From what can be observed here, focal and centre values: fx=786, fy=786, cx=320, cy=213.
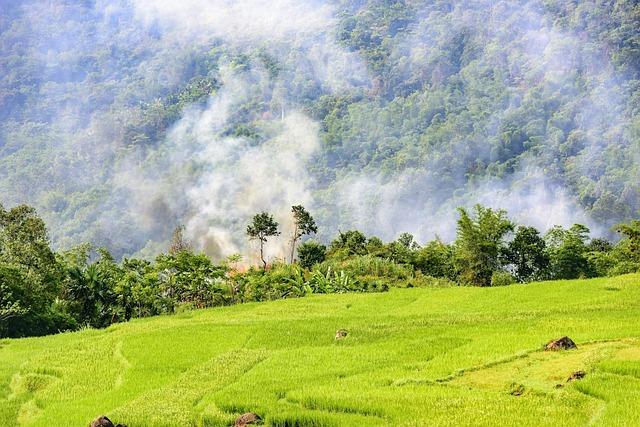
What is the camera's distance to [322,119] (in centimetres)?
14612

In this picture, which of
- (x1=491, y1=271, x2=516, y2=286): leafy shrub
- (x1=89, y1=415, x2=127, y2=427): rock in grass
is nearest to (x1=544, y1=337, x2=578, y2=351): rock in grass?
(x1=89, y1=415, x2=127, y2=427): rock in grass

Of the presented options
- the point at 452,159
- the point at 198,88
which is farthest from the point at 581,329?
the point at 198,88

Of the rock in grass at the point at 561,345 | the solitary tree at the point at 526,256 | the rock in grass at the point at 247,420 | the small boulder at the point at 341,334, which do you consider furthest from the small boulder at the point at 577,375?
the solitary tree at the point at 526,256

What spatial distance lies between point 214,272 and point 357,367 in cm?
2410

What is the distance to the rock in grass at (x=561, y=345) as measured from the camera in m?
17.1

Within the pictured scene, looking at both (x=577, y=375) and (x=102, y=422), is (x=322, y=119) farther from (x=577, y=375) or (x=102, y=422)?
(x=102, y=422)

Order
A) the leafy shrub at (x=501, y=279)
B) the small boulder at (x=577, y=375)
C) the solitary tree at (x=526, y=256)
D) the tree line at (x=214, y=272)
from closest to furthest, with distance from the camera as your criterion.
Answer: the small boulder at (x=577, y=375) → the tree line at (x=214, y=272) → the leafy shrub at (x=501, y=279) → the solitary tree at (x=526, y=256)

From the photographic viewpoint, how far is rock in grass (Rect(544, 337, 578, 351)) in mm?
17062

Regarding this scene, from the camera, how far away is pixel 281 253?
114625 mm

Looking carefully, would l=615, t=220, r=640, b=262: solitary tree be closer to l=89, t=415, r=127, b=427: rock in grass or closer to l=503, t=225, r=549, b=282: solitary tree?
l=503, t=225, r=549, b=282: solitary tree

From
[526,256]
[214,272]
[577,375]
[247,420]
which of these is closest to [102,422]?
[247,420]

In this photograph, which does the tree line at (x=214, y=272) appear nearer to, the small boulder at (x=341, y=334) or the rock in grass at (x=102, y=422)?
the small boulder at (x=341, y=334)

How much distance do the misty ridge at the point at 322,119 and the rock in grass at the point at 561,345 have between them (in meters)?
87.1

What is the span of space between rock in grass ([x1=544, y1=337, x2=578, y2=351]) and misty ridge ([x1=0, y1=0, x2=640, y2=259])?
8714 cm
